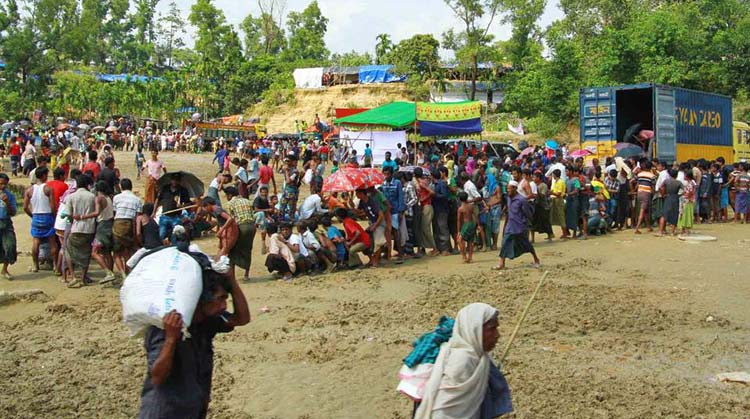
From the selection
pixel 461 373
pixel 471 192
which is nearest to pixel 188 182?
pixel 471 192

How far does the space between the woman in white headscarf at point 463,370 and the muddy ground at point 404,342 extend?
8.04 ft

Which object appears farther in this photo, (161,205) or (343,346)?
(161,205)

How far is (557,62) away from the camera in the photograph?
4081 centimetres

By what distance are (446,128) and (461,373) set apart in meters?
A: 19.2

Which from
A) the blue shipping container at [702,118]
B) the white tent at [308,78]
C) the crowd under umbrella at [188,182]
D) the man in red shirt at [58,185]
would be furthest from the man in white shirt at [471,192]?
the white tent at [308,78]

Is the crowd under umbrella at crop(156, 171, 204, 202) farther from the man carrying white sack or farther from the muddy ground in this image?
the man carrying white sack

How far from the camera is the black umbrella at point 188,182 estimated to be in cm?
1192

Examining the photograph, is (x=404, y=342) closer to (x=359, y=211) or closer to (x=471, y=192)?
(x=359, y=211)

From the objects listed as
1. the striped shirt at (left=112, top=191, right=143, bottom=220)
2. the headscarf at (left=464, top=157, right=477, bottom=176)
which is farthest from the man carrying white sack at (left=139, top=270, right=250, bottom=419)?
the headscarf at (left=464, top=157, right=477, bottom=176)

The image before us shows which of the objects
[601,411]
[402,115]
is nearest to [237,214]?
[601,411]

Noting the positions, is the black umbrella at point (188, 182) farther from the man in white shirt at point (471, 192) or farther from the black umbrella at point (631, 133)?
the black umbrella at point (631, 133)

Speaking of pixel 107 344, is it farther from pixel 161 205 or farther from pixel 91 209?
pixel 161 205

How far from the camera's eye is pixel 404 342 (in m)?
7.79

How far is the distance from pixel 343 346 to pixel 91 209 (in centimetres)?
469
